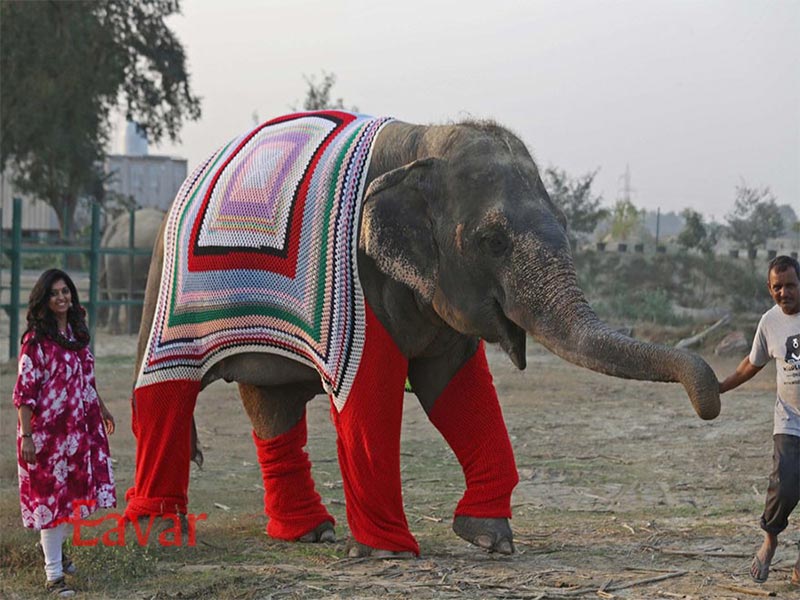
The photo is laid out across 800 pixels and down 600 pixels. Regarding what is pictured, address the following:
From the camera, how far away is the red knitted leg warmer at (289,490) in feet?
22.5

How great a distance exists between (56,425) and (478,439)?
6.83 ft

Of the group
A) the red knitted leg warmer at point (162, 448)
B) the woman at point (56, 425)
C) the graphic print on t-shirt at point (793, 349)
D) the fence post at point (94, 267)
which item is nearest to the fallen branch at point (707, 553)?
the graphic print on t-shirt at point (793, 349)

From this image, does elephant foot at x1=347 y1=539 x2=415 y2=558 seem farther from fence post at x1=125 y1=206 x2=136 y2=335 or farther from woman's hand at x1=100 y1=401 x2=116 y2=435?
fence post at x1=125 y1=206 x2=136 y2=335

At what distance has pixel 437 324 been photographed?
6.29 meters

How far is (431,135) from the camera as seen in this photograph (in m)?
6.33

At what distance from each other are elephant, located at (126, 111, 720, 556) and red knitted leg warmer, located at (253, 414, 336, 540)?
0.08 ft

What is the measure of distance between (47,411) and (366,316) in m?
1.57

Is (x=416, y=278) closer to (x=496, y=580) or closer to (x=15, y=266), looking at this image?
(x=496, y=580)

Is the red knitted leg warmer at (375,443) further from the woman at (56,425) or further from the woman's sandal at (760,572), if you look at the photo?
the woman's sandal at (760,572)

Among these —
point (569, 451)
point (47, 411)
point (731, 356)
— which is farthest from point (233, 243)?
point (731, 356)

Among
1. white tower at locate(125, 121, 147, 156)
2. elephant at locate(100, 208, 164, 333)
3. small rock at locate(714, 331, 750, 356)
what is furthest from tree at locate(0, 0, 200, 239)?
white tower at locate(125, 121, 147, 156)

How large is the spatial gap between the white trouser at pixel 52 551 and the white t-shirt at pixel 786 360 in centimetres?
328

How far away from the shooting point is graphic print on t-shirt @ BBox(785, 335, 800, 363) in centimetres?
538

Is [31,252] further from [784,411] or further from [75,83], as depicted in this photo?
[75,83]
